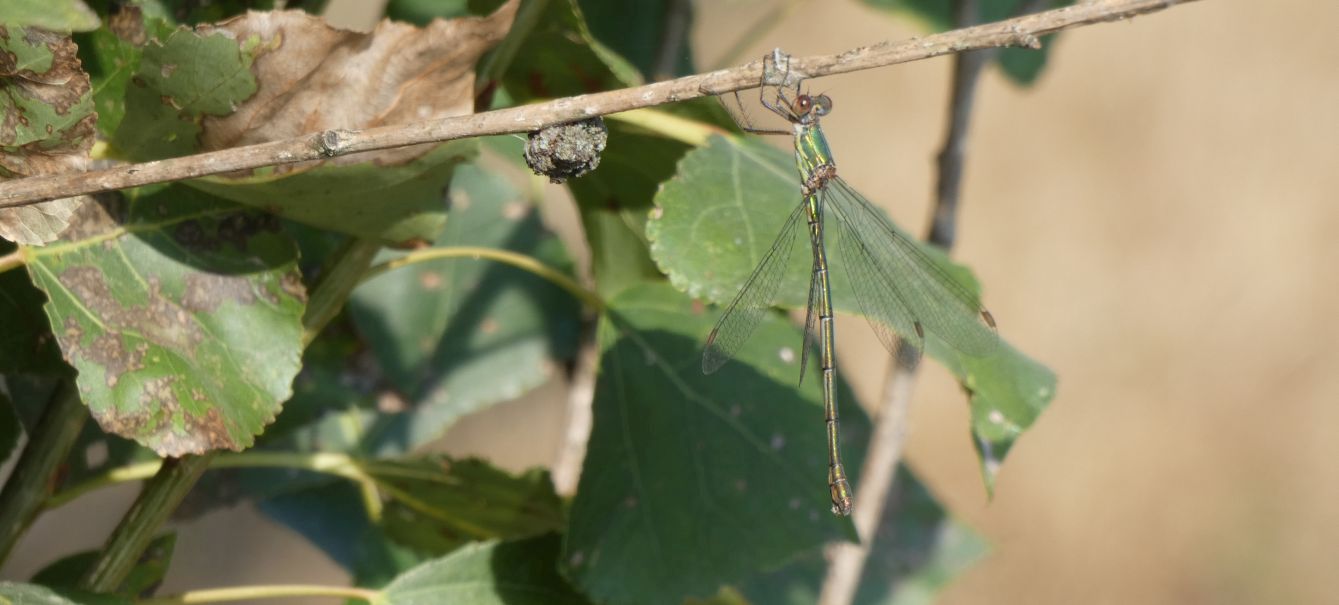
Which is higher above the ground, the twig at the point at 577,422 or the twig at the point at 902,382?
the twig at the point at 902,382

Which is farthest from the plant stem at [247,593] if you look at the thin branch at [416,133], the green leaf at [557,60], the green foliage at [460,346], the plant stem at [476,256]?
the green leaf at [557,60]

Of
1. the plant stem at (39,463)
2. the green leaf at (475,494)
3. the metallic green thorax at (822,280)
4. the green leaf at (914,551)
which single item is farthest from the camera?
the green leaf at (914,551)

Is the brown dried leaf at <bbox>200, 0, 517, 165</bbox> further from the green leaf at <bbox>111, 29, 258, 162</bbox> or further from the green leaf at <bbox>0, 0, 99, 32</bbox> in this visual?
the green leaf at <bbox>0, 0, 99, 32</bbox>

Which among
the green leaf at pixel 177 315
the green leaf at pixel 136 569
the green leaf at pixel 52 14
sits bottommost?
the green leaf at pixel 136 569

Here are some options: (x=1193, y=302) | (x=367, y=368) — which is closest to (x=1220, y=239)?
(x=1193, y=302)

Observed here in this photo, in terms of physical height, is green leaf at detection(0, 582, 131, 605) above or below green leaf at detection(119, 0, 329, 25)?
below

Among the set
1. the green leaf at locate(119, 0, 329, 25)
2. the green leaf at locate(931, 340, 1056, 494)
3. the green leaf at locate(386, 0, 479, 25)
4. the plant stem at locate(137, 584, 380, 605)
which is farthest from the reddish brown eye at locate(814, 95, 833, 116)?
the plant stem at locate(137, 584, 380, 605)

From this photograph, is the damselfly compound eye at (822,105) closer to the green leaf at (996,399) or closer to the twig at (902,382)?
the twig at (902,382)

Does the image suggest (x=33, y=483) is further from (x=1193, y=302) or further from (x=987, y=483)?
(x=1193, y=302)
